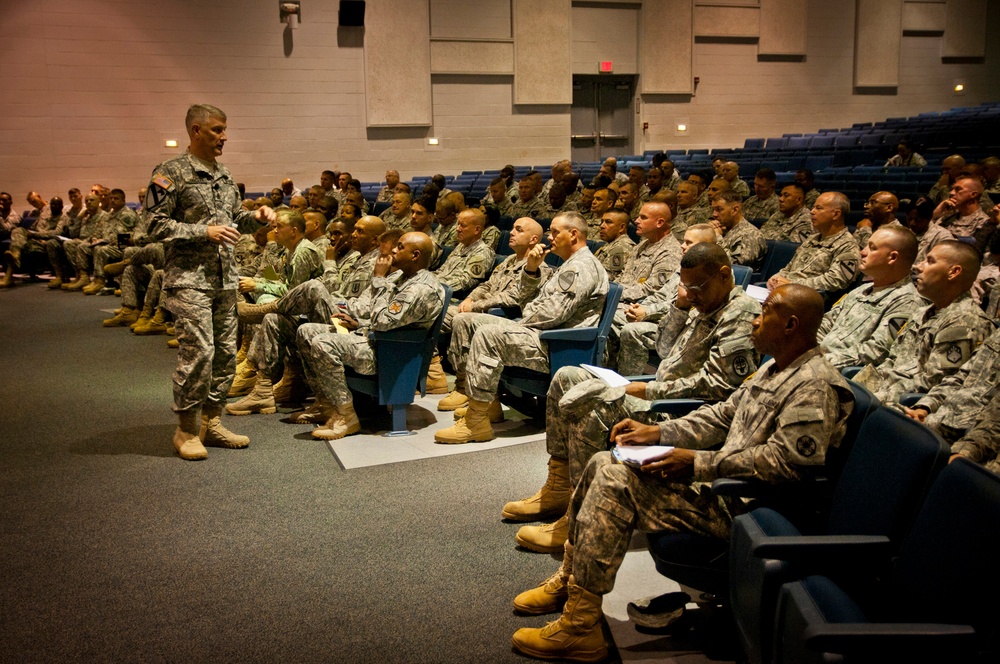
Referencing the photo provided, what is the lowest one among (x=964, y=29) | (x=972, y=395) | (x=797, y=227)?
(x=972, y=395)

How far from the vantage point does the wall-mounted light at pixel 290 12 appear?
528 inches

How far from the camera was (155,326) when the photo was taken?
7520mm

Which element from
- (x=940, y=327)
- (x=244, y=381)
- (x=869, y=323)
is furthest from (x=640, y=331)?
(x=244, y=381)

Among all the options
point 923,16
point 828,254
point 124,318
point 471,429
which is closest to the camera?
point 471,429

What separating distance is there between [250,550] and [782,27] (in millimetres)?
16776

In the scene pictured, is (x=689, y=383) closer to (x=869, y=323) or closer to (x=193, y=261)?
(x=869, y=323)

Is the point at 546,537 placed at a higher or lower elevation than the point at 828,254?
lower

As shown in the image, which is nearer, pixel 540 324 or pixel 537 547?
pixel 537 547

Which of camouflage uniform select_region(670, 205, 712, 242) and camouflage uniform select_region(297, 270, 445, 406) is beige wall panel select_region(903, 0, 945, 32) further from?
camouflage uniform select_region(297, 270, 445, 406)

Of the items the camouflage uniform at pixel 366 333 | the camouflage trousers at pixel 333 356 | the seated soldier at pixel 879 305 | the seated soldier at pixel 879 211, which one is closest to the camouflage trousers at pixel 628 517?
the seated soldier at pixel 879 305

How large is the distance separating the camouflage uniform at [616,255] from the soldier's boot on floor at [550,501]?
2578 millimetres

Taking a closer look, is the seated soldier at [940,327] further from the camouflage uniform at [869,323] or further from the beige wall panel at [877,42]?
the beige wall panel at [877,42]

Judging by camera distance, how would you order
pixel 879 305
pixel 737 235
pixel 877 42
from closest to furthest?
pixel 879 305 < pixel 737 235 < pixel 877 42

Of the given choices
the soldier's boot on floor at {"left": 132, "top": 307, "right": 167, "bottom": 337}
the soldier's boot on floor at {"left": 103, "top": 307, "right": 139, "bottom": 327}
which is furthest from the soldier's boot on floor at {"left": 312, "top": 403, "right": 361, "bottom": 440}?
the soldier's boot on floor at {"left": 103, "top": 307, "right": 139, "bottom": 327}
